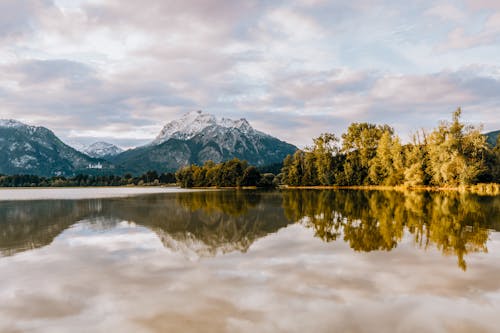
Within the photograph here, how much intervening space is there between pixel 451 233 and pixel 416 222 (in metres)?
5.06

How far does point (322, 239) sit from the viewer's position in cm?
1966

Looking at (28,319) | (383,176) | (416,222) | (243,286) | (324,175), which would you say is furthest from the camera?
(324,175)

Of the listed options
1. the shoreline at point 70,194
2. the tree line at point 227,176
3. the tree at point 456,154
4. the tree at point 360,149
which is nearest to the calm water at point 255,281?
the shoreline at point 70,194

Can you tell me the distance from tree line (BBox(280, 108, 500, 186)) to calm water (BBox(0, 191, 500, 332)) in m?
66.9

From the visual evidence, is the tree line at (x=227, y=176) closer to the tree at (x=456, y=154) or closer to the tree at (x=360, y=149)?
the tree at (x=360, y=149)

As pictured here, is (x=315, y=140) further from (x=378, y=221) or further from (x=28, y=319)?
(x=28, y=319)

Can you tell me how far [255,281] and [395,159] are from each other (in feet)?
324

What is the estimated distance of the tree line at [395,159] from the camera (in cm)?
8144

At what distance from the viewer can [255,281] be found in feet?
38.3

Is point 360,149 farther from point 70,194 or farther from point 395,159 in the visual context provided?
point 70,194

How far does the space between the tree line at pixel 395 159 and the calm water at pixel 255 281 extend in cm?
6685

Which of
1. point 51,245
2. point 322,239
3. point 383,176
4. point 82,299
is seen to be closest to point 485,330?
point 82,299

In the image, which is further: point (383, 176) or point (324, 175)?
point (324, 175)

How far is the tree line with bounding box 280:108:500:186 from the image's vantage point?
8144cm
